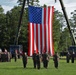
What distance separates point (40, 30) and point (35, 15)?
150cm

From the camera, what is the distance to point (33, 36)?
2798cm

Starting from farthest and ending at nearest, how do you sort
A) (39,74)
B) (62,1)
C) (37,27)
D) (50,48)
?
(62,1)
(37,27)
(50,48)
(39,74)

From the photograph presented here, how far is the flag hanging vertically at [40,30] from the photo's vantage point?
26984 millimetres

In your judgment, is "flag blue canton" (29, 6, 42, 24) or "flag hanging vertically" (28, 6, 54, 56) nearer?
"flag hanging vertically" (28, 6, 54, 56)

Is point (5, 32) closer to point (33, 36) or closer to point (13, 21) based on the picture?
point (13, 21)

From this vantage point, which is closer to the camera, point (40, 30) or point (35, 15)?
point (35, 15)

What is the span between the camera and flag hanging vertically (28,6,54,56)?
88.5 feet

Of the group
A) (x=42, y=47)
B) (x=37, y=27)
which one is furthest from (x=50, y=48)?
(x=37, y=27)

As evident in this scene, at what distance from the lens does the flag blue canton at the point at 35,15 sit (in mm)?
27548

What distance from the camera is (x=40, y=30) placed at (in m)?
28.5

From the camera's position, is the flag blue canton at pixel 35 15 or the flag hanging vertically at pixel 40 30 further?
the flag blue canton at pixel 35 15

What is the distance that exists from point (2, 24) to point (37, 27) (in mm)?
59828

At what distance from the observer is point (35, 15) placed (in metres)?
27.6

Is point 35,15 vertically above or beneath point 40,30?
above
